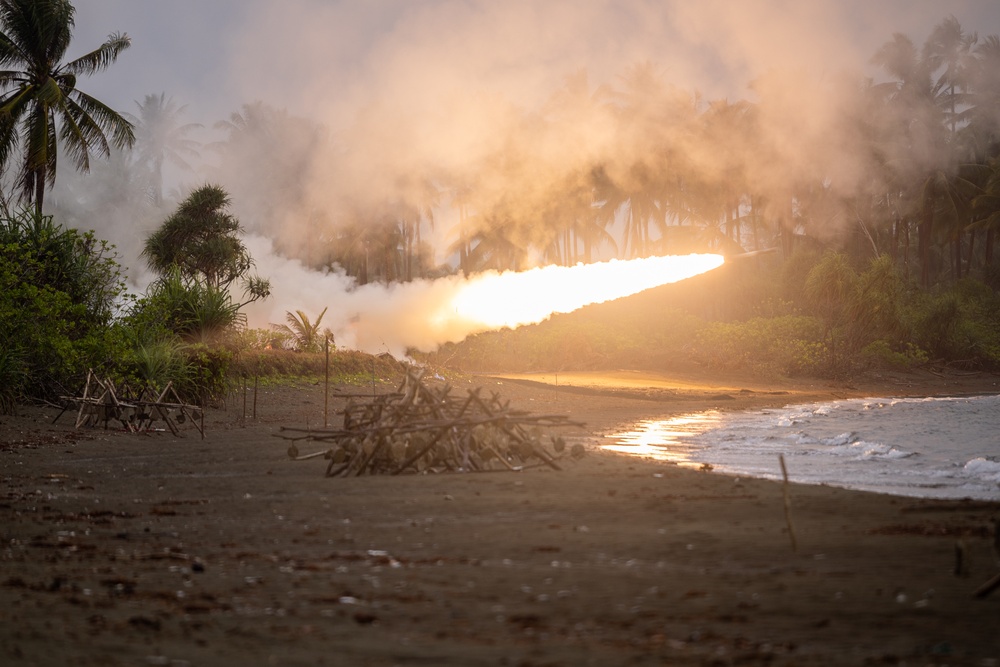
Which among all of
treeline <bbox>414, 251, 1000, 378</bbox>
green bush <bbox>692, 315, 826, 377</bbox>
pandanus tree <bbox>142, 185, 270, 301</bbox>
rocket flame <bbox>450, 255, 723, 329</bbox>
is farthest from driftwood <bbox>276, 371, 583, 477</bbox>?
green bush <bbox>692, 315, 826, 377</bbox>

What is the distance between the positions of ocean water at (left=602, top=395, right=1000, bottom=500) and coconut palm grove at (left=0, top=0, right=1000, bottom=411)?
11.6m

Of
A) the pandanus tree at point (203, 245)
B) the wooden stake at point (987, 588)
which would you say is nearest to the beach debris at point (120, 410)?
the wooden stake at point (987, 588)

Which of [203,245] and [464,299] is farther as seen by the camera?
[203,245]

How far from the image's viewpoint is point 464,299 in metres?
31.0

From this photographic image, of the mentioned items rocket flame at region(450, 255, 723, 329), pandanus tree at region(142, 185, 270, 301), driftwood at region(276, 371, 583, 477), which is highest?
pandanus tree at region(142, 185, 270, 301)

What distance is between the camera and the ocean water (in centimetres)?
1333

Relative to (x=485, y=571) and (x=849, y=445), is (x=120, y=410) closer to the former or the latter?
(x=485, y=571)

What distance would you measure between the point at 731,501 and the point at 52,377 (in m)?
17.4

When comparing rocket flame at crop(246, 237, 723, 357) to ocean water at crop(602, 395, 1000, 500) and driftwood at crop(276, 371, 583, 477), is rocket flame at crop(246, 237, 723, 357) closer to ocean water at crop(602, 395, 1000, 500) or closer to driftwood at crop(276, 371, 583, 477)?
ocean water at crop(602, 395, 1000, 500)

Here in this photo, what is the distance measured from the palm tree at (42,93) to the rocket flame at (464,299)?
9.13 m

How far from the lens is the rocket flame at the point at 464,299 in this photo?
98.4 feet

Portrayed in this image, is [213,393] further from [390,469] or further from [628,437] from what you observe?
[390,469]

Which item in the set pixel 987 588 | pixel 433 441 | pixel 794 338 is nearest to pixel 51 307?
pixel 433 441

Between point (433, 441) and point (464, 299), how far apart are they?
60.0 feet
